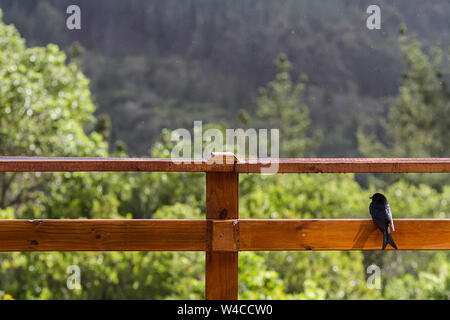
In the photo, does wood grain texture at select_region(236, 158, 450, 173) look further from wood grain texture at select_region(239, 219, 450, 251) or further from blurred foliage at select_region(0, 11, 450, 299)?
blurred foliage at select_region(0, 11, 450, 299)

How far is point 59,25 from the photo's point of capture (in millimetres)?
36281

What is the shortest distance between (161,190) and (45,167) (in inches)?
277

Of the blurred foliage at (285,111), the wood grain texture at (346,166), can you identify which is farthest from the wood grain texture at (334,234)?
the blurred foliage at (285,111)

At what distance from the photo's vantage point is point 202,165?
1.33 metres

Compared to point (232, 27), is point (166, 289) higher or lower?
lower

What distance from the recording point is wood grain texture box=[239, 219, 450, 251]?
1.38 m

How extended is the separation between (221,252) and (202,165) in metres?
0.23

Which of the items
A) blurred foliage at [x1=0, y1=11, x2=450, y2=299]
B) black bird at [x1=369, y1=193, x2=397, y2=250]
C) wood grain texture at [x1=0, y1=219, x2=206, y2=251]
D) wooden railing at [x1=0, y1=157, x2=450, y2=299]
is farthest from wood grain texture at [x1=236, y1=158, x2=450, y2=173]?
blurred foliage at [x1=0, y1=11, x2=450, y2=299]

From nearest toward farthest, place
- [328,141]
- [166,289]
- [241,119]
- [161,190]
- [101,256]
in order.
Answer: [166,289], [101,256], [161,190], [241,119], [328,141]

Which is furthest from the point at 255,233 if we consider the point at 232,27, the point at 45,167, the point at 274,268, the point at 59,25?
the point at 232,27

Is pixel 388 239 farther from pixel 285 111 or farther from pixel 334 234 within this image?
pixel 285 111

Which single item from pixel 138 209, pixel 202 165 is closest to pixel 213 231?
pixel 202 165

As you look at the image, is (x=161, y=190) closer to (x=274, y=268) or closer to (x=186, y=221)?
(x=274, y=268)

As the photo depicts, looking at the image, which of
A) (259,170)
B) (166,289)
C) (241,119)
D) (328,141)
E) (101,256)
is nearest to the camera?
(259,170)
